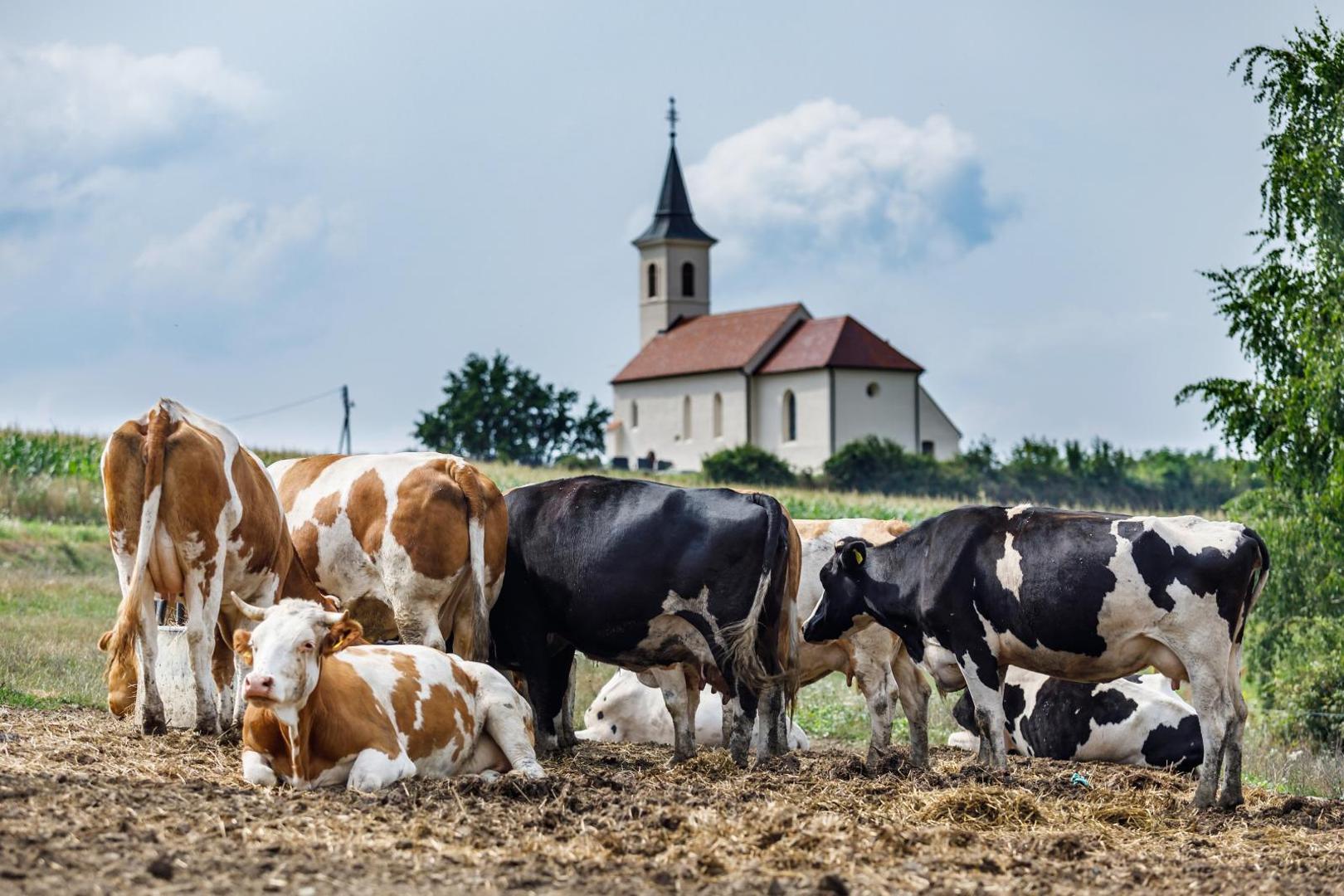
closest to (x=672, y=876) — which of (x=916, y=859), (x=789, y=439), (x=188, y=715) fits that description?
(x=916, y=859)

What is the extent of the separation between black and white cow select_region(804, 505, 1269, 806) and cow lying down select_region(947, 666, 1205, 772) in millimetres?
1638

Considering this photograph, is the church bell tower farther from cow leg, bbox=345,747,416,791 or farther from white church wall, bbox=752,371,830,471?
cow leg, bbox=345,747,416,791

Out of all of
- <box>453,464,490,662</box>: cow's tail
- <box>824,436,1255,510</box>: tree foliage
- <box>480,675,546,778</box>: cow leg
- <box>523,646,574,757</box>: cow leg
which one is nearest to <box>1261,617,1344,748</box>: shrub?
<box>523,646,574,757</box>: cow leg

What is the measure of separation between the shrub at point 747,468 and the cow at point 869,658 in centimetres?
6642

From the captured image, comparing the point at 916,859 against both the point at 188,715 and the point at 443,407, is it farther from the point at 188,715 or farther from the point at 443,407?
the point at 443,407

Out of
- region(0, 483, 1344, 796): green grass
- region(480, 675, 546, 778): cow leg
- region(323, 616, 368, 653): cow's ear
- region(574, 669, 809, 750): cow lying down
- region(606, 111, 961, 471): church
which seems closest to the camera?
region(323, 616, 368, 653): cow's ear

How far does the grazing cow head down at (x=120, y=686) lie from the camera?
1114 cm

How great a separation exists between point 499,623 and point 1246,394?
1496 cm

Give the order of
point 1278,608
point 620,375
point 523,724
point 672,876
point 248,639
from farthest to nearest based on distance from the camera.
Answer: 1. point 620,375
2. point 1278,608
3. point 523,724
4. point 248,639
5. point 672,876

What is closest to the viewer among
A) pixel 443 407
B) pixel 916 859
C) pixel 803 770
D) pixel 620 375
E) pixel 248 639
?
pixel 916 859

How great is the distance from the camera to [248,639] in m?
8.39

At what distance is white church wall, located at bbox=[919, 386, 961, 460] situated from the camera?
9175cm

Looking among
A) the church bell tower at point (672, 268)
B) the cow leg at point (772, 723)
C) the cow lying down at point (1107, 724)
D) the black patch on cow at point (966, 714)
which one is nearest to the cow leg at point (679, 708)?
the cow leg at point (772, 723)

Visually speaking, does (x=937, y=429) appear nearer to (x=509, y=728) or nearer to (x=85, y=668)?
(x=85, y=668)
